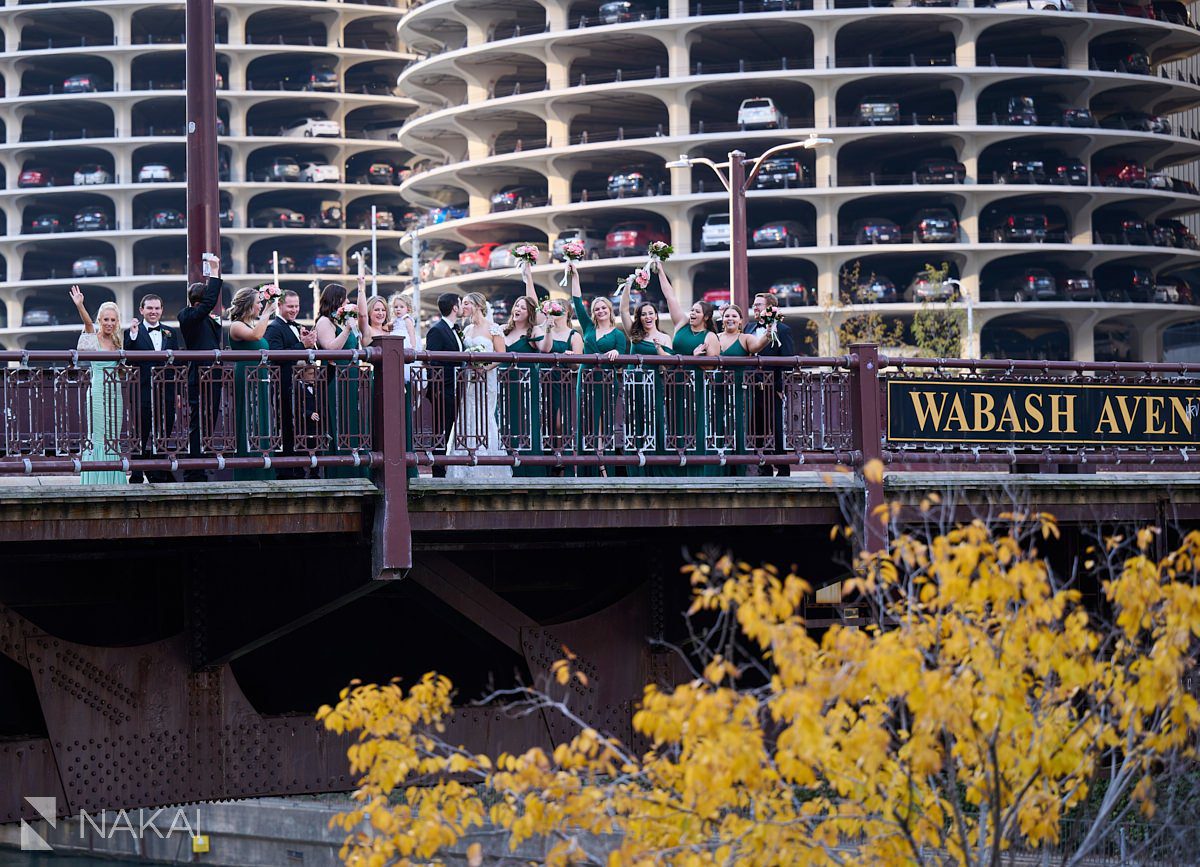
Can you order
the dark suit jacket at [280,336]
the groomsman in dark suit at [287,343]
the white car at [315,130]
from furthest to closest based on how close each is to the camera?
the white car at [315,130] < the dark suit jacket at [280,336] < the groomsman in dark suit at [287,343]

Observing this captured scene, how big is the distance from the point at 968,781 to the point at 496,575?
597cm

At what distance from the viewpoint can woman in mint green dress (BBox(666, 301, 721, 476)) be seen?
16.3m

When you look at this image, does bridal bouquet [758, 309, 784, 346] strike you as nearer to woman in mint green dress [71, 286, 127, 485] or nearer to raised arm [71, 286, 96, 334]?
woman in mint green dress [71, 286, 127, 485]

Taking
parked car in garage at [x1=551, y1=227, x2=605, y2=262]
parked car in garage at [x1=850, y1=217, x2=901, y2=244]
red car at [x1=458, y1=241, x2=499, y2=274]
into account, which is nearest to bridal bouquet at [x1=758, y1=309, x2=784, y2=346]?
parked car in garage at [x1=850, y1=217, x2=901, y2=244]

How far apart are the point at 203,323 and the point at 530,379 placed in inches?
107

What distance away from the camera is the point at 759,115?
7725cm

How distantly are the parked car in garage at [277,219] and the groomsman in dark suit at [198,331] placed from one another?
276 ft

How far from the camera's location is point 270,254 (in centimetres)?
10081

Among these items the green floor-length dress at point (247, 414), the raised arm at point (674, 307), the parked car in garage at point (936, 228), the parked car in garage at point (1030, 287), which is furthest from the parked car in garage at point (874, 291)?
the green floor-length dress at point (247, 414)

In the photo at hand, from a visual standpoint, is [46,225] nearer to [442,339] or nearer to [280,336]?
[442,339]

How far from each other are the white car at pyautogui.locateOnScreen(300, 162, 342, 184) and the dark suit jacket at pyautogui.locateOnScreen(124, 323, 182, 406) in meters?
83.0

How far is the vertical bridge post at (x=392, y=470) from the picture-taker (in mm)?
14625

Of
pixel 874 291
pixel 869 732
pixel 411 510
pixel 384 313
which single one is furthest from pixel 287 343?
pixel 874 291

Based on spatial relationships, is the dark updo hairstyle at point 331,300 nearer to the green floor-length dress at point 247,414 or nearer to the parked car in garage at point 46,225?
the green floor-length dress at point 247,414
